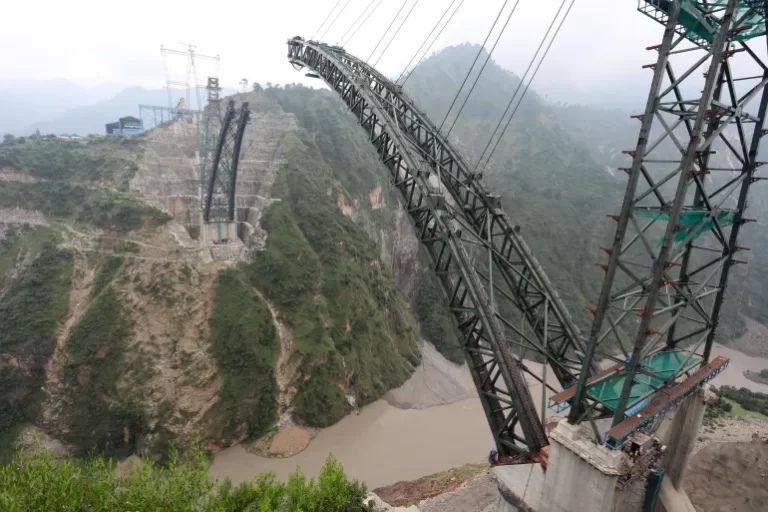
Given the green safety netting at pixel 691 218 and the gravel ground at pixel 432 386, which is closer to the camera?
the green safety netting at pixel 691 218

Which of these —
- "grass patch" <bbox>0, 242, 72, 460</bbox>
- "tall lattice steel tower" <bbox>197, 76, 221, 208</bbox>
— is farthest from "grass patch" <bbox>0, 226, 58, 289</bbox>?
"tall lattice steel tower" <bbox>197, 76, 221, 208</bbox>

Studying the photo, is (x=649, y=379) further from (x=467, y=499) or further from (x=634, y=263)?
(x=467, y=499)

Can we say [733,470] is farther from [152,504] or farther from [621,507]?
[152,504]

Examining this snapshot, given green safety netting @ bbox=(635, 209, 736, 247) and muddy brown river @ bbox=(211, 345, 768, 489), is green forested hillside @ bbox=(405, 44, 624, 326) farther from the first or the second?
green safety netting @ bbox=(635, 209, 736, 247)

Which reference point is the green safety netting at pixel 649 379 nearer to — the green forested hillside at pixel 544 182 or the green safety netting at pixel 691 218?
the green safety netting at pixel 691 218

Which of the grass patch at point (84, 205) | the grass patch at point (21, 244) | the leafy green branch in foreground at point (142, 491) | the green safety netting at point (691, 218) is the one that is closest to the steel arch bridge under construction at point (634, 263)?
the green safety netting at point (691, 218)

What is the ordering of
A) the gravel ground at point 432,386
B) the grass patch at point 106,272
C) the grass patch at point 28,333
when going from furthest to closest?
the gravel ground at point 432,386, the grass patch at point 106,272, the grass patch at point 28,333

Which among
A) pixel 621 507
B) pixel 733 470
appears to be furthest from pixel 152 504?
pixel 733 470
